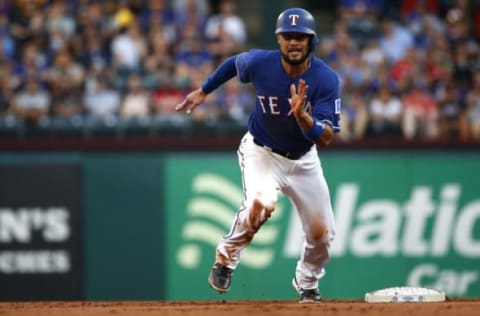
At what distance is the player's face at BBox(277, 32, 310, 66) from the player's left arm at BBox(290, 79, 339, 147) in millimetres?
246

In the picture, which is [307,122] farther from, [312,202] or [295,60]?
[312,202]

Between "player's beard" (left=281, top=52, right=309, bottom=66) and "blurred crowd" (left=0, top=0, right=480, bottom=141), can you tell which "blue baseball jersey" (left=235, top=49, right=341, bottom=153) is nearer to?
"player's beard" (left=281, top=52, right=309, bottom=66)

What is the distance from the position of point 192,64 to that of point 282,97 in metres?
6.98

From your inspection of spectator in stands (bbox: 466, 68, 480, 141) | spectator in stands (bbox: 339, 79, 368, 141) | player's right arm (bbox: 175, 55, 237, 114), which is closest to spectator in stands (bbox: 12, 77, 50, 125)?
spectator in stands (bbox: 339, 79, 368, 141)

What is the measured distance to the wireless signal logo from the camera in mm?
16000

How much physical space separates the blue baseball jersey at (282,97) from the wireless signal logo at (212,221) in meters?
5.66

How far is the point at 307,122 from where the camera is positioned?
934 centimetres

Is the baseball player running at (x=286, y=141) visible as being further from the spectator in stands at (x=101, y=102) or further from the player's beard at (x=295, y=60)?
the spectator in stands at (x=101, y=102)

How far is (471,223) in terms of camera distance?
16.1 metres

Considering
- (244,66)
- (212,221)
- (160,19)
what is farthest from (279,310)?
(160,19)

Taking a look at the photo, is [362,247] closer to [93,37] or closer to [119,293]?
[119,293]

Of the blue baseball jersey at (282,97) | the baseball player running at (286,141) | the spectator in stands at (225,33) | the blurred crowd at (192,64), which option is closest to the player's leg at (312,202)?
the baseball player running at (286,141)

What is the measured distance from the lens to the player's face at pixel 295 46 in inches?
384

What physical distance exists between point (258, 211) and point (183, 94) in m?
6.47
